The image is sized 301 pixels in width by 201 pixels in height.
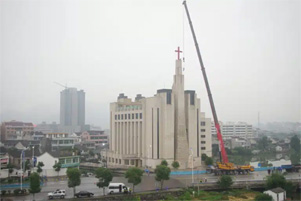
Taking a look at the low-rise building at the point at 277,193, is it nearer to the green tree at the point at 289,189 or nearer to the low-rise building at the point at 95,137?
the green tree at the point at 289,189

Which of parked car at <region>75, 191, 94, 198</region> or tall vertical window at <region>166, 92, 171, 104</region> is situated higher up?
tall vertical window at <region>166, 92, 171, 104</region>

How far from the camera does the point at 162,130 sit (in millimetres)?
28656

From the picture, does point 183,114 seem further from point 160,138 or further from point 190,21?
point 190,21

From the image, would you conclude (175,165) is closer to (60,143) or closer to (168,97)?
(168,97)

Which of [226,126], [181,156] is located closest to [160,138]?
[181,156]

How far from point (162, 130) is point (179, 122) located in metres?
1.75

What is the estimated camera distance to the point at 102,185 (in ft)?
59.4

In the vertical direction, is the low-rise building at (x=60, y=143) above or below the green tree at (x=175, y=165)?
above

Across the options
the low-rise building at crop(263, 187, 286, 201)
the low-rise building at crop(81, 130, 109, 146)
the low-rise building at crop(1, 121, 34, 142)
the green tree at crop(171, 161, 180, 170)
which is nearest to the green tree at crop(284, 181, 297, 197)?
the low-rise building at crop(263, 187, 286, 201)

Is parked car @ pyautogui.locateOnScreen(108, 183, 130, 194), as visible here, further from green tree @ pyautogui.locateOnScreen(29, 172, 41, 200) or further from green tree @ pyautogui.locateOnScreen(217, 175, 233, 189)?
Answer: green tree @ pyautogui.locateOnScreen(217, 175, 233, 189)

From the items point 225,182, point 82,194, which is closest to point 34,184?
point 82,194

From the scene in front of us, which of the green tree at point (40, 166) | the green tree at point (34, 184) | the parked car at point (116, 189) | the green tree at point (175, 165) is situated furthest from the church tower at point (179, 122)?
the green tree at point (34, 184)

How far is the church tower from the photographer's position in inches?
1123

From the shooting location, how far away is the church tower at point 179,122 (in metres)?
28.5
